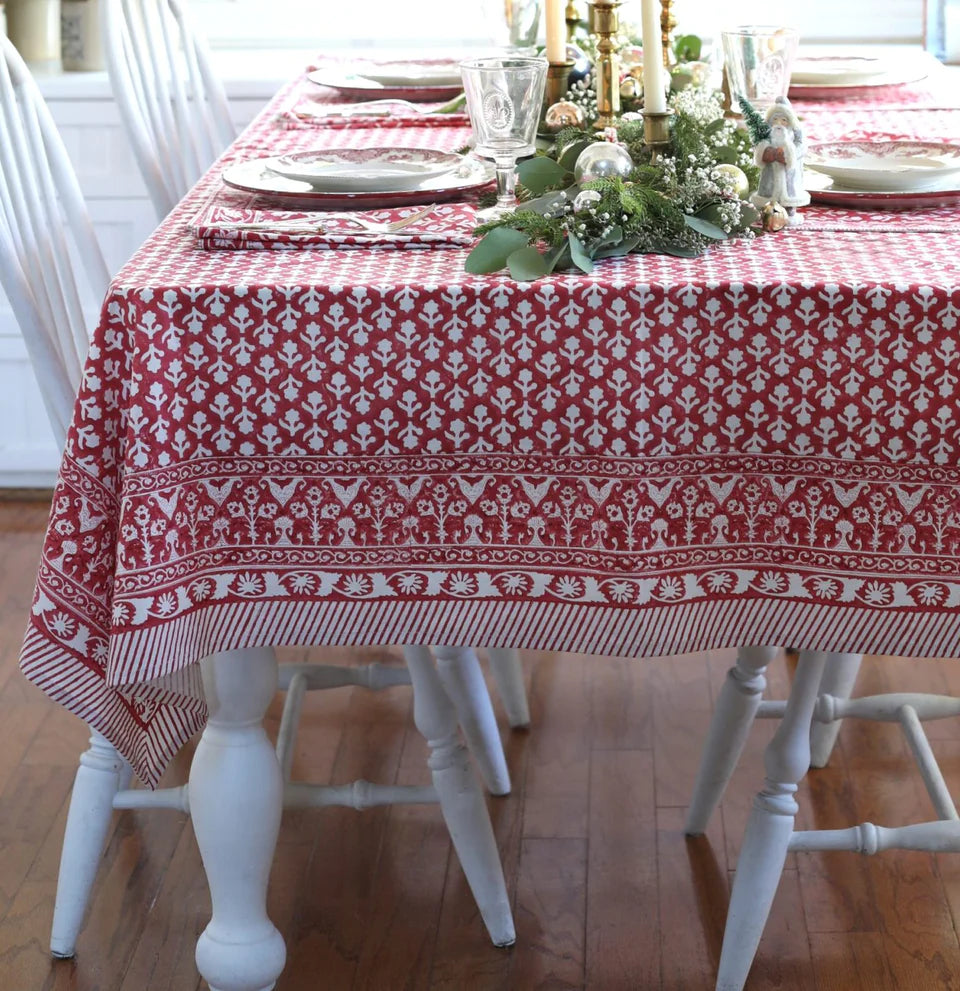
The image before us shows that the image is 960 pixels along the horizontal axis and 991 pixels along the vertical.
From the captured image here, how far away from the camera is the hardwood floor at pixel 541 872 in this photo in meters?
1.55

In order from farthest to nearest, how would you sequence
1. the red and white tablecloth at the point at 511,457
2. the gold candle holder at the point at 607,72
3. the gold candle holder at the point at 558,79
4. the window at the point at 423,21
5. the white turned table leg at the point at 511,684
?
the window at the point at 423,21
the white turned table leg at the point at 511,684
the gold candle holder at the point at 558,79
the gold candle holder at the point at 607,72
the red and white tablecloth at the point at 511,457

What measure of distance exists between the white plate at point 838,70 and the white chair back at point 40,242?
958mm

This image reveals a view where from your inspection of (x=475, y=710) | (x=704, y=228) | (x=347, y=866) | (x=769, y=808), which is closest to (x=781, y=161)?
(x=704, y=228)

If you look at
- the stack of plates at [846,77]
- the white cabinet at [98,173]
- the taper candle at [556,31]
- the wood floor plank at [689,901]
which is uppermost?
the taper candle at [556,31]

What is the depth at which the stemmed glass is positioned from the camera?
1.30 meters

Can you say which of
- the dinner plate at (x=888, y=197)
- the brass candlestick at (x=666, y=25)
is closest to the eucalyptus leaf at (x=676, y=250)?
the dinner plate at (x=888, y=197)

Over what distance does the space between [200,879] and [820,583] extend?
867mm

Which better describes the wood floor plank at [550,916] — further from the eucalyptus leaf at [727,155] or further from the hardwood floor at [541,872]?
the eucalyptus leaf at [727,155]

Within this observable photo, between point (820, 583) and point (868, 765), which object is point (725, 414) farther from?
point (868, 765)

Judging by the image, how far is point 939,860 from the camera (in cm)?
173

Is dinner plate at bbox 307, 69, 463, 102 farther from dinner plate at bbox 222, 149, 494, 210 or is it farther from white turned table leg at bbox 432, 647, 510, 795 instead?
white turned table leg at bbox 432, 647, 510, 795

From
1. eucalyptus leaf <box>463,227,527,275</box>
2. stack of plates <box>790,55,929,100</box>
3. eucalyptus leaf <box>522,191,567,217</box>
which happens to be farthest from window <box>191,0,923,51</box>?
eucalyptus leaf <box>463,227,527,275</box>

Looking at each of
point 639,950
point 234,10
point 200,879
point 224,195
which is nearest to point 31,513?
point 234,10

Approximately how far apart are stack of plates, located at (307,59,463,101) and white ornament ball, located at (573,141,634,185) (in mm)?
768
